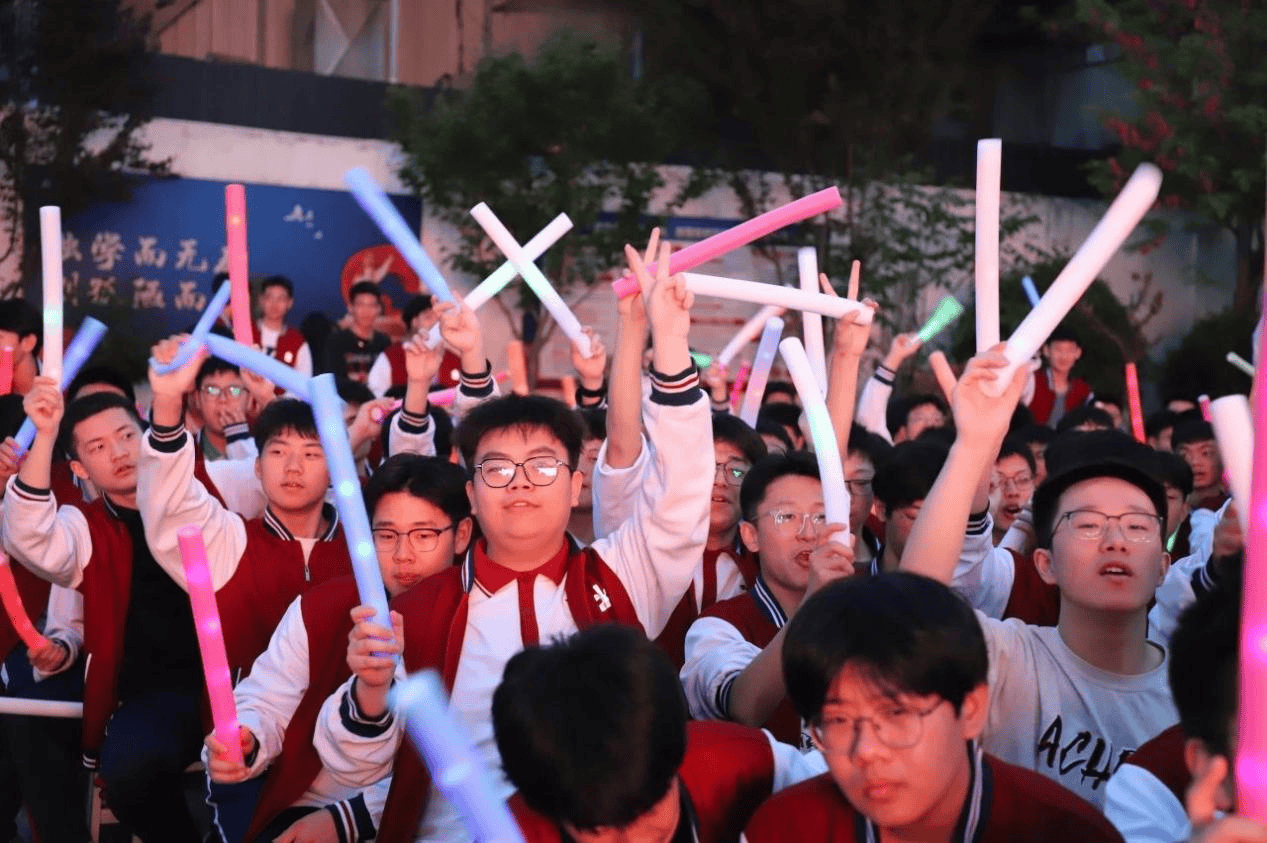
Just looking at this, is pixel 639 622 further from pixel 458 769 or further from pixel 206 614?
pixel 458 769

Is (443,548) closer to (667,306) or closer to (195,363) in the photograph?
(195,363)

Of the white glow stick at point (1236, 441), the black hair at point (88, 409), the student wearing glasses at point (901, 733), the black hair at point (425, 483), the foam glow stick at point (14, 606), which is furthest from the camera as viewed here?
the black hair at point (88, 409)

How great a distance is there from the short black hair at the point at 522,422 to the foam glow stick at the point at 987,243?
3.03 ft

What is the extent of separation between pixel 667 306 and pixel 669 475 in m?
0.30

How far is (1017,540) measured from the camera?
363cm

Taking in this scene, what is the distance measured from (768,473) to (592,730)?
1.37 meters

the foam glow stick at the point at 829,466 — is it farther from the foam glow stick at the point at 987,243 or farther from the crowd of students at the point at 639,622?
the foam glow stick at the point at 987,243

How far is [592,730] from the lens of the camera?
189 cm

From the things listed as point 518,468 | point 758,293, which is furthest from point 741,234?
point 518,468

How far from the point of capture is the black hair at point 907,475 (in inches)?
136

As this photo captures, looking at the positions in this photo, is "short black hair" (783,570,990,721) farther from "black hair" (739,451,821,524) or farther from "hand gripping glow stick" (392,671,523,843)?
"black hair" (739,451,821,524)

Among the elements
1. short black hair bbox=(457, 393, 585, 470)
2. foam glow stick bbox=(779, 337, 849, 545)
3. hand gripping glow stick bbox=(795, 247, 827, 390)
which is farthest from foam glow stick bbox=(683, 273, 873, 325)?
hand gripping glow stick bbox=(795, 247, 827, 390)

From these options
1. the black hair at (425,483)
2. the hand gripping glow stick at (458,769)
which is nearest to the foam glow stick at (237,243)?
the black hair at (425,483)

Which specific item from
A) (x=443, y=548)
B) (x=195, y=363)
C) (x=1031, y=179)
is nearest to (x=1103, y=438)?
(x=443, y=548)
